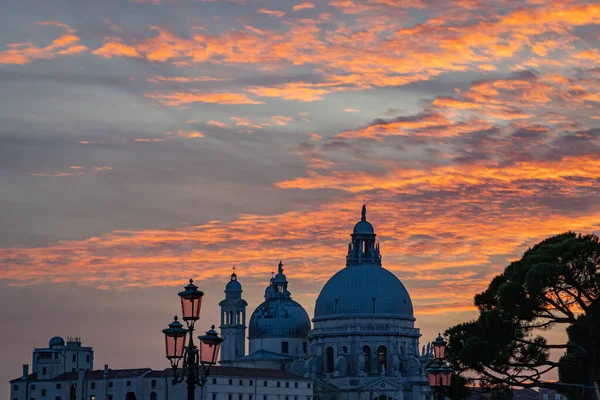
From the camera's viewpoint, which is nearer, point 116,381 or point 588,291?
point 588,291

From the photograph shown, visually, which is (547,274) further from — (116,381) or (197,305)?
(116,381)

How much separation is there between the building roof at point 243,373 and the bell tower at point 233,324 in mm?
20513

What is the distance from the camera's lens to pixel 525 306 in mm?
64062

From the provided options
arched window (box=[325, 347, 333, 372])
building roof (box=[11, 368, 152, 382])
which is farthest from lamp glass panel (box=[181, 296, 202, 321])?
arched window (box=[325, 347, 333, 372])

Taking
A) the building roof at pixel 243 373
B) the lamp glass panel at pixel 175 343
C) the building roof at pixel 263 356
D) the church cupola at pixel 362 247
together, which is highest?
the church cupola at pixel 362 247

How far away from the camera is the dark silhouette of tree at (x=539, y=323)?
63.0m

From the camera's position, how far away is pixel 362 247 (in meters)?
160

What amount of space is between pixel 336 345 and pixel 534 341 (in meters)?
90.9

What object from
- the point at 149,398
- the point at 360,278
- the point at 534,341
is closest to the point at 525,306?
the point at 534,341

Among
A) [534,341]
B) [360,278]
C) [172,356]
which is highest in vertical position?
[360,278]

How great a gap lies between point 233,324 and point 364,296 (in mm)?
22592

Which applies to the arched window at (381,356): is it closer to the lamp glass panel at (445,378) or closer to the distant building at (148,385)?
the distant building at (148,385)

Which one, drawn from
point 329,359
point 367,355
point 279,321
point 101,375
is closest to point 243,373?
point 101,375

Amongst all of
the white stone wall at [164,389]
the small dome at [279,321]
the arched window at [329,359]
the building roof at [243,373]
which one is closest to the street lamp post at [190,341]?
the white stone wall at [164,389]
